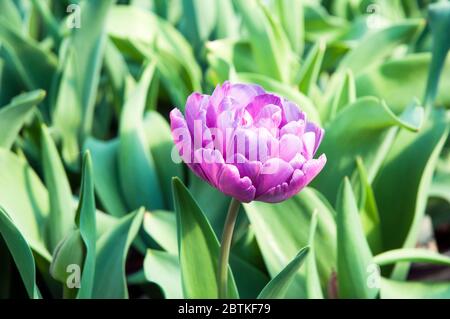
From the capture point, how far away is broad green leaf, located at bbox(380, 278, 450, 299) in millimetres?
831

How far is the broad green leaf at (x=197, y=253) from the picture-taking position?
0.68 metres

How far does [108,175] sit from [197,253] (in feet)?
1.06

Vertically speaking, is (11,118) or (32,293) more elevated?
(11,118)

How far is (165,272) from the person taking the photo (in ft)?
2.69

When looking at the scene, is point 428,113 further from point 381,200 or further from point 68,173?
point 68,173

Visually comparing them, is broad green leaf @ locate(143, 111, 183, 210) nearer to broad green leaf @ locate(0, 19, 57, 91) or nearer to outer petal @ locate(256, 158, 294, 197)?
broad green leaf @ locate(0, 19, 57, 91)

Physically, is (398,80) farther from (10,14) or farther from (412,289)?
(10,14)

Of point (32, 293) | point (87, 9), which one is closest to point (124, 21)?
point (87, 9)

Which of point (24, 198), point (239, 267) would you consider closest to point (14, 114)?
point (24, 198)

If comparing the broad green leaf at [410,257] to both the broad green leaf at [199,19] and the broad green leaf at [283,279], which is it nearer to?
the broad green leaf at [283,279]

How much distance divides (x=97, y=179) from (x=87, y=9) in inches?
9.0

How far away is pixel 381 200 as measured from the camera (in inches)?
37.6

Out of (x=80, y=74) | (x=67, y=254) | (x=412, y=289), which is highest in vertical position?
(x=80, y=74)

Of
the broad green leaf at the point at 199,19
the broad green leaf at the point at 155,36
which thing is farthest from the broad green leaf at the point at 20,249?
the broad green leaf at the point at 199,19
